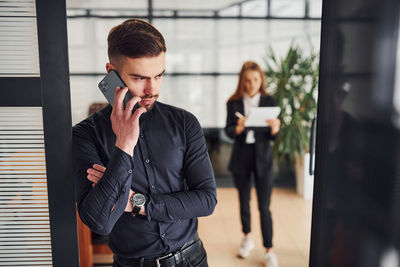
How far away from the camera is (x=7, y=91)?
37.9 inches

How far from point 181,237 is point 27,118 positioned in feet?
2.16

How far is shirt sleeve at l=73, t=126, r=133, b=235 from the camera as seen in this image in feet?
3.25

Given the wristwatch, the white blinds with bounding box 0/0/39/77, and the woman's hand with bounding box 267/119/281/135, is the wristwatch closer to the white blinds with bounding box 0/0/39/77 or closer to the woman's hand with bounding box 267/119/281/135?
the white blinds with bounding box 0/0/39/77

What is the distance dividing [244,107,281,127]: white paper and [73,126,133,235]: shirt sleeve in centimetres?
182

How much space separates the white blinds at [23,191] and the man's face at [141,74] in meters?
0.27

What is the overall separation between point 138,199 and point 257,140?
180cm

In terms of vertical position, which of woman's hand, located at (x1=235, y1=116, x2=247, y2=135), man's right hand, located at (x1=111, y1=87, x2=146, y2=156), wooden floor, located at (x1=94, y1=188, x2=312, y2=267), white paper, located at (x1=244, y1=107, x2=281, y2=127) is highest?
man's right hand, located at (x1=111, y1=87, x2=146, y2=156)

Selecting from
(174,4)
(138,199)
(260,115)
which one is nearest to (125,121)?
(138,199)

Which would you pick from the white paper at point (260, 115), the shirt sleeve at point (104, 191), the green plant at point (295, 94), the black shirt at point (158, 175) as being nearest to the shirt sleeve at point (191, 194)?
the black shirt at point (158, 175)

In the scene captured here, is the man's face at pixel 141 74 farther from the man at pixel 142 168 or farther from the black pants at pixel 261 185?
the black pants at pixel 261 185

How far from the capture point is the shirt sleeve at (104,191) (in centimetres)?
99

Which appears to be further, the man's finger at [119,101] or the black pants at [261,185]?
the black pants at [261,185]

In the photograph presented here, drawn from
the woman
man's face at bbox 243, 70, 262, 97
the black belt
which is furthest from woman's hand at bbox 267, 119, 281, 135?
the black belt

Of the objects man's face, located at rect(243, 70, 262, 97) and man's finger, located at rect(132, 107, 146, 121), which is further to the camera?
man's face, located at rect(243, 70, 262, 97)
